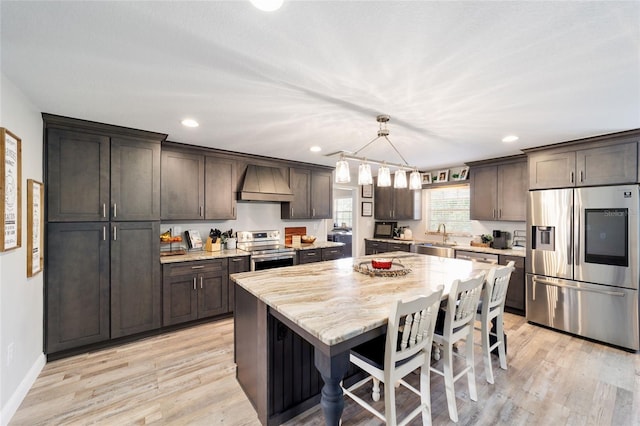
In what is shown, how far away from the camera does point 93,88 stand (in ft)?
6.60

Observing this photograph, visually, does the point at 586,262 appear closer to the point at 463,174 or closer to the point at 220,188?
the point at 463,174

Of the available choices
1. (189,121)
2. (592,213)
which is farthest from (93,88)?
A: (592,213)

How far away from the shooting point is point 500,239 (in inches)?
170

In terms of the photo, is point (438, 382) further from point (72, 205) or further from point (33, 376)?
point (72, 205)

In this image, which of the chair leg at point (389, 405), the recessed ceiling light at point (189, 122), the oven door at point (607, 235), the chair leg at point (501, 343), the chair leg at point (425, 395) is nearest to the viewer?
the chair leg at point (389, 405)

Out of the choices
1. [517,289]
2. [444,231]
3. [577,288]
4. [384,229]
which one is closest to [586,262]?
[577,288]

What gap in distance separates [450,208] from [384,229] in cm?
143

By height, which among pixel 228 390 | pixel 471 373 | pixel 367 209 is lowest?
pixel 228 390

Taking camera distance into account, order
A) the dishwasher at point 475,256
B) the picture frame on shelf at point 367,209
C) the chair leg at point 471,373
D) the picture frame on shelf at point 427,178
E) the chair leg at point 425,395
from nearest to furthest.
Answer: the chair leg at point 425,395
the chair leg at point 471,373
the dishwasher at point 475,256
the picture frame on shelf at point 427,178
the picture frame on shelf at point 367,209

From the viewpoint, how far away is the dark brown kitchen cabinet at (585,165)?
2941 millimetres

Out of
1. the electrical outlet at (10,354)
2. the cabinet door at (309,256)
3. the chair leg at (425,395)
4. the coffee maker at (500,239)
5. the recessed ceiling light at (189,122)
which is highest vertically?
the recessed ceiling light at (189,122)

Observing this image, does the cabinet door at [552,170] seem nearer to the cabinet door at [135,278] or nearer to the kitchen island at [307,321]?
the kitchen island at [307,321]

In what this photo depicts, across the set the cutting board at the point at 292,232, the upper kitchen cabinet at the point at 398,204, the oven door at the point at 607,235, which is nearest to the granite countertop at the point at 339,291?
the oven door at the point at 607,235

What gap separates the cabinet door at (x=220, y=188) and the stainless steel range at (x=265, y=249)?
0.47m
